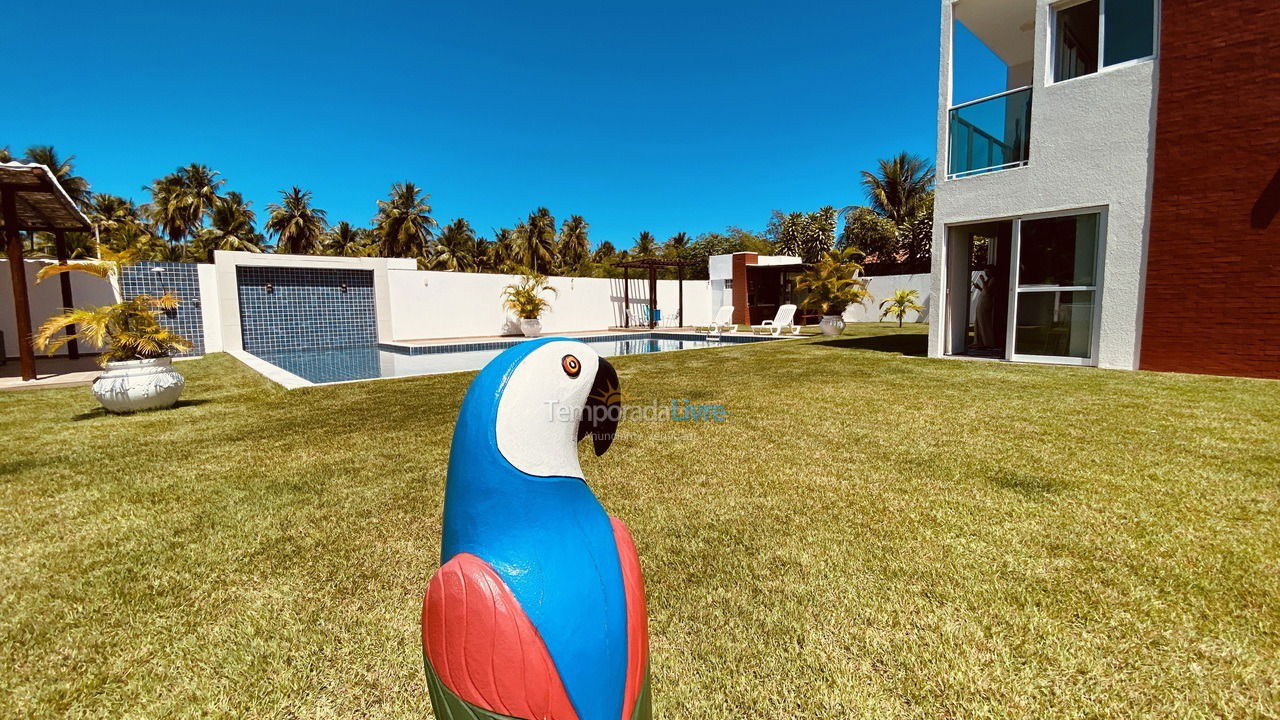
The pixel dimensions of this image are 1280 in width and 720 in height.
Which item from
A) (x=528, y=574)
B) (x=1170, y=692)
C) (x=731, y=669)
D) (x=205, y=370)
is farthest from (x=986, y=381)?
(x=205, y=370)

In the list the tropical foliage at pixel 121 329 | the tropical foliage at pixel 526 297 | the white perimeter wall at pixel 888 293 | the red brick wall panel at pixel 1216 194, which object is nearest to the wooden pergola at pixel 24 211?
the tropical foliage at pixel 121 329

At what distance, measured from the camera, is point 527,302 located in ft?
62.0

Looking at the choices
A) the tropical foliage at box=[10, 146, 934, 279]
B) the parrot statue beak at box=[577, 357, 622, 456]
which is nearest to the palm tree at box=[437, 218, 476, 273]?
the tropical foliage at box=[10, 146, 934, 279]

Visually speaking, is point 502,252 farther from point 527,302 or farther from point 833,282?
point 833,282

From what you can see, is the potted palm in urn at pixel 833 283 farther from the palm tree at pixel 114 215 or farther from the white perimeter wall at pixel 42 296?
the palm tree at pixel 114 215

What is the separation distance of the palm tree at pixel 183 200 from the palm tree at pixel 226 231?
3.56 ft

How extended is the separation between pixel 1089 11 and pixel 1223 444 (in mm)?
8186

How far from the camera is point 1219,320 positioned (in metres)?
7.45

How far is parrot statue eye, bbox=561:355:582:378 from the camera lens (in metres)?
1.38

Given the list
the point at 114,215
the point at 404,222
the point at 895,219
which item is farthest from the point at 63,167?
the point at 895,219

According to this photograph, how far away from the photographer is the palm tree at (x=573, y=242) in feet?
163

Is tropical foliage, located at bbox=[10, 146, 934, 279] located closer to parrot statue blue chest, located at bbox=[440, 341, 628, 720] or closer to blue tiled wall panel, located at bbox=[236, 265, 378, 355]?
blue tiled wall panel, located at bbox=[236, 265, 378, 355]

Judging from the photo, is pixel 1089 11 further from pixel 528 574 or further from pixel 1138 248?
pixel 528 574

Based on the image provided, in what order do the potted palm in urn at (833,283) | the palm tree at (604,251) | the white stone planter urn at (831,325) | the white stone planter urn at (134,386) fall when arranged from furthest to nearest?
the palm tree at (604,251) → the potted palm in urn at (833,283) → the white stone planter urn at (831,325) → the white stone planter urn at (134,386)
